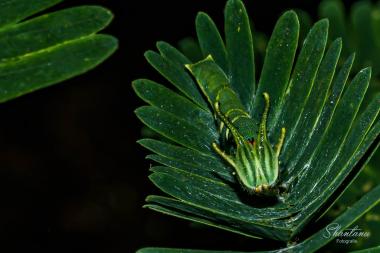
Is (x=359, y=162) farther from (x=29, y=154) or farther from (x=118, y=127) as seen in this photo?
(x=29, y=154)

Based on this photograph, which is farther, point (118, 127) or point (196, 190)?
point (118, 127)

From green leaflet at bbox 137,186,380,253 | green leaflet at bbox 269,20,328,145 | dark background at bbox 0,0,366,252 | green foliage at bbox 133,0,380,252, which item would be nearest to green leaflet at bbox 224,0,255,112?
green foliage at bbox 133,0,380,252

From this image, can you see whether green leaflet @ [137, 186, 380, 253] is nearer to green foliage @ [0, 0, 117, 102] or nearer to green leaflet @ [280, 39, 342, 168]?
green leaflet @ [280, 39, 342, 168]

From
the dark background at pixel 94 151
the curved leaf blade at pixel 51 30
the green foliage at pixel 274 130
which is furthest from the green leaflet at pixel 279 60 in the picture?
the dark background at pixel 94 151

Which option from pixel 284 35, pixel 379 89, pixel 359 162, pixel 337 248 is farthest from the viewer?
pixel 379 89

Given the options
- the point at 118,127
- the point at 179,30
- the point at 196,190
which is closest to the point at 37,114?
the point at 118,127

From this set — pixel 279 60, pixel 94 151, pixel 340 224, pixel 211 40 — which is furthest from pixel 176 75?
pixel 94 151
